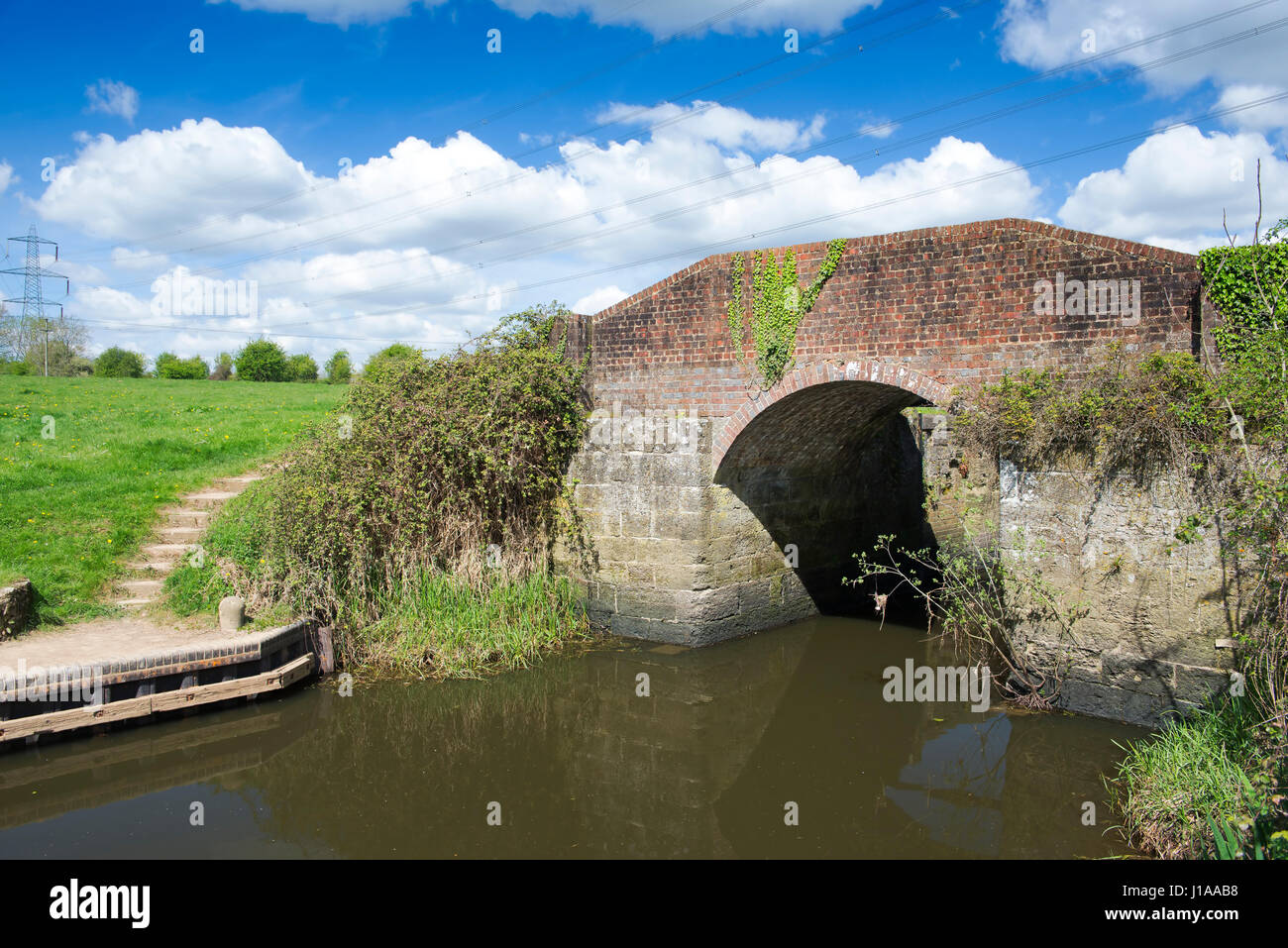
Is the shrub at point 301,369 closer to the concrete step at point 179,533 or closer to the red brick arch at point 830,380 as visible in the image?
the concrete step at point 179,533

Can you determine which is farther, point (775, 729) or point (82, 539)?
point (82, 539)

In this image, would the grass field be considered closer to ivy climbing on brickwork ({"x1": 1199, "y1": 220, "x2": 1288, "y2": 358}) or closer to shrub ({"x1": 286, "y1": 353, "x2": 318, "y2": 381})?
ivy climbing on brickwork ({"x1": 1199, "y1": 220, "x2": 1288, "y2": 358})

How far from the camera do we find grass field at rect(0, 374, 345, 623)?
32.2 feet

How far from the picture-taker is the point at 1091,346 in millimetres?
7449

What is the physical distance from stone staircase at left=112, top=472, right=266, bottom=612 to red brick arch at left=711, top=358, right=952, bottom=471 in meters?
6.95

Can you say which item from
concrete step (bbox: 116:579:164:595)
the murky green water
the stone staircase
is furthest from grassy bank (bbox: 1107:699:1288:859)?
concrete step (bbox: 116:579:164:595)

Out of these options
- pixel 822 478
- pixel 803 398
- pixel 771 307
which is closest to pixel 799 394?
pixel 803 398

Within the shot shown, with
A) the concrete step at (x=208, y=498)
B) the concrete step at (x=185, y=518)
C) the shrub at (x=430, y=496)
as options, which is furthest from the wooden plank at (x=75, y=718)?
the concrete step at (x=208, y=498)

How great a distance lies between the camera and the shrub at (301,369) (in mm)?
45281

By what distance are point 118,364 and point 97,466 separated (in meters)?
36.4
